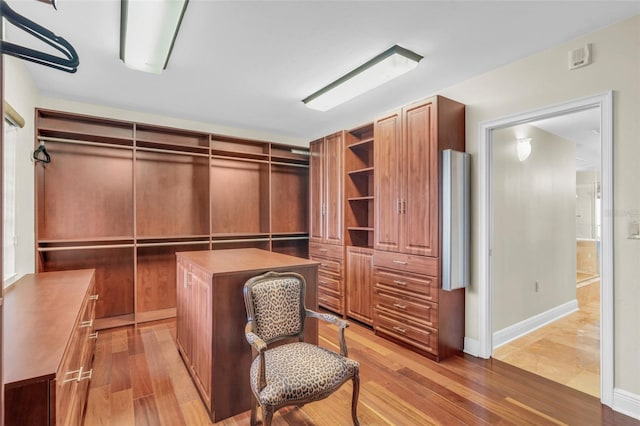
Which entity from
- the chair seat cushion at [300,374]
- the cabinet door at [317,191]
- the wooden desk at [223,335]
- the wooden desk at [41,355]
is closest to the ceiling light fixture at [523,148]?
the cabinet door at [317,191]

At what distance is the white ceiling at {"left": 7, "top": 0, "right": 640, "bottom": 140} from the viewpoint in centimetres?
201

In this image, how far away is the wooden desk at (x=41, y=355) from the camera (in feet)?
3.57

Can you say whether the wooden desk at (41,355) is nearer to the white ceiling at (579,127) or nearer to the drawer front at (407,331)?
the drawer front at (407,331)

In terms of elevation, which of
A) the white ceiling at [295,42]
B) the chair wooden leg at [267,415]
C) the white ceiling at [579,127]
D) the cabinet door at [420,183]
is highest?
the white ceiling at [295,42]

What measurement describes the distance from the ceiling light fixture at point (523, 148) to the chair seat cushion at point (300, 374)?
3.13 meters

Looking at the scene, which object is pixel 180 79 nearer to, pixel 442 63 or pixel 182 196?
pixel 182 196

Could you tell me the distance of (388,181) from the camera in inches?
133

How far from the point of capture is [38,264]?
10.6 ft

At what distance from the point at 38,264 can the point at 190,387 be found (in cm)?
223

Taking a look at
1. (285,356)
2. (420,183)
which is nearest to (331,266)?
(420,183)

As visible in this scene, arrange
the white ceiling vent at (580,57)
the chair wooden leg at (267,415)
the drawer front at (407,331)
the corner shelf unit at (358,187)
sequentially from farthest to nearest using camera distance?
the corner shelf unit at (358,187) → the drawer front at (407,331) → the white ceiling vent at (580,57) → the chair wooden leg at (267,415)

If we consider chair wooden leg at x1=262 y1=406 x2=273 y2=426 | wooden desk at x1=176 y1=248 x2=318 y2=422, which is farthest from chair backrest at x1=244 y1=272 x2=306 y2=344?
chair wooden leg at x1=262 y1=406 x2=273 y2=426

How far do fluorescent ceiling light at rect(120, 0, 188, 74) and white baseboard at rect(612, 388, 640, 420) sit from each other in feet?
12.7

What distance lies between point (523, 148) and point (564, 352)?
2.20 meters
